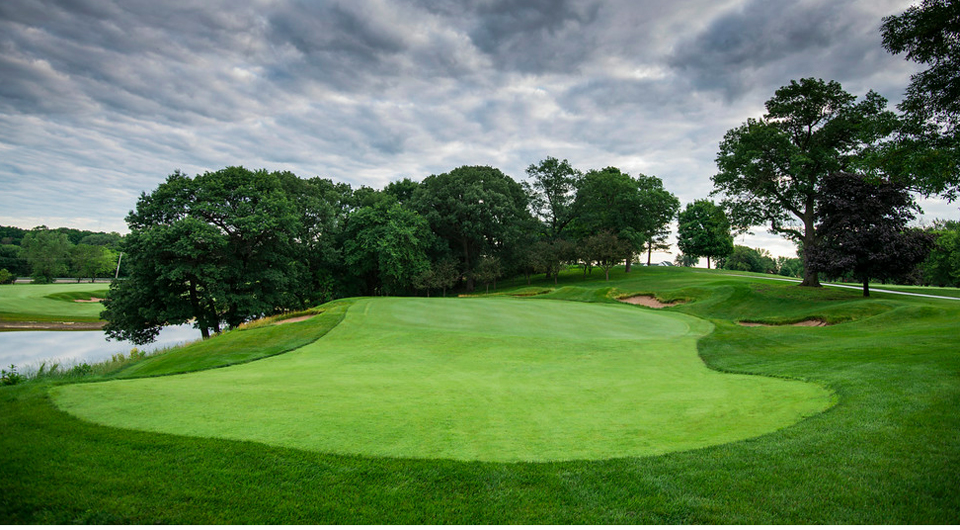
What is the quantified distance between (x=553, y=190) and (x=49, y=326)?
169 ft

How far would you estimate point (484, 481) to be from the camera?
399cm

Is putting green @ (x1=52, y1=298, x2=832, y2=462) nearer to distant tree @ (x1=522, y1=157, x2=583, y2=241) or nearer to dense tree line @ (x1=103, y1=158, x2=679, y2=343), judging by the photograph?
dense tree line @ (x1=103, y1=158, x2=679, y2=343)

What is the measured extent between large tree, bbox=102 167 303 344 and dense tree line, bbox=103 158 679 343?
0.08 meters

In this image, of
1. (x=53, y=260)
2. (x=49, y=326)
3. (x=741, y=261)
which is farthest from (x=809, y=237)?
(x=53, y=260)

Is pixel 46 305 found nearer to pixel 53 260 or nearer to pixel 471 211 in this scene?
Result: pixel 471 211

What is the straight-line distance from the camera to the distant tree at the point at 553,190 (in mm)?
53219

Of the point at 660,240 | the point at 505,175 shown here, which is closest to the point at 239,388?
the point at 505,175

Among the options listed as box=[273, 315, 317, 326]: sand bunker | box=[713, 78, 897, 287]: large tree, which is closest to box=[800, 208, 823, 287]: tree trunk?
box=[713, 78, 897, 287]: large tree

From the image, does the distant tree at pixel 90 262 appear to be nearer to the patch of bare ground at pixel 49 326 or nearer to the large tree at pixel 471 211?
the patch of bare ground at pixel 49 326

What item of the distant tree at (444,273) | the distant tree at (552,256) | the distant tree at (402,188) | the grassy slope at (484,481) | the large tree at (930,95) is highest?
the distant tree at (402,188)

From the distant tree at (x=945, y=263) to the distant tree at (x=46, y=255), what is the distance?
422 ft

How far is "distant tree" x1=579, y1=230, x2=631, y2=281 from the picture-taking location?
1716 inches

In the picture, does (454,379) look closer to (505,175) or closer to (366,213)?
(366,213)

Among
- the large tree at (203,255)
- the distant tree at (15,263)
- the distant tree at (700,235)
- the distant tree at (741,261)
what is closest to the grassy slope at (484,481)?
Result: the large tree at (203,255)
